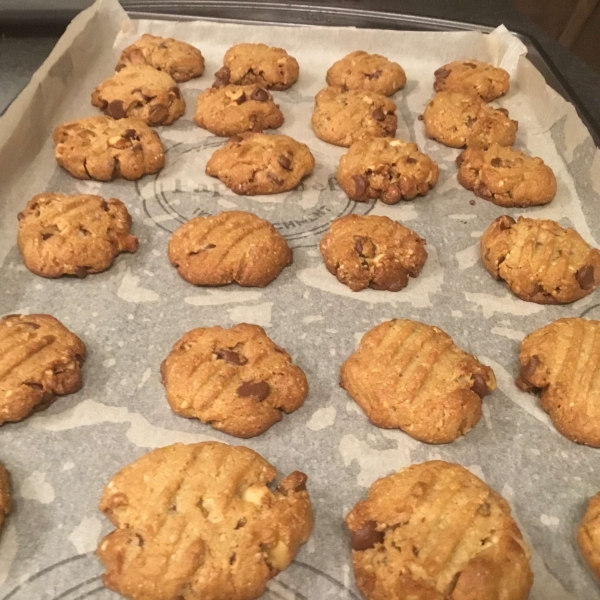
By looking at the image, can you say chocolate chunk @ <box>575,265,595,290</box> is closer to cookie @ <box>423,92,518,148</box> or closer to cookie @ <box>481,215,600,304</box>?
cookie @ <box>481,215,600,304</box>

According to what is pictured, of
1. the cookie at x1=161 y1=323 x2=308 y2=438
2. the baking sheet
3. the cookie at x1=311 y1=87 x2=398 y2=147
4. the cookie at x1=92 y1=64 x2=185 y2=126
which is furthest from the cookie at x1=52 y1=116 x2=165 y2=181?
the cookie at x1=161 y1=323 x2=308 y2=438

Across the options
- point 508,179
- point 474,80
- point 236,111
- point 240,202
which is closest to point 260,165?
point 240,202

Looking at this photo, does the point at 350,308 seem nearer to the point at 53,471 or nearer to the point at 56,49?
the point at 53,471

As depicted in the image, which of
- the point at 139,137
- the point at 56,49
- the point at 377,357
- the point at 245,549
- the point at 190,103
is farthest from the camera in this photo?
the point at 190,103

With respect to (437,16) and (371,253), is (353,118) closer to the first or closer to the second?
(371,253)

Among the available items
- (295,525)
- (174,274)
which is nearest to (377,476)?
(295,525)

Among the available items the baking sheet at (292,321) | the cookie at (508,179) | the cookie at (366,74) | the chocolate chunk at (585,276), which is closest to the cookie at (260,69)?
the baking sheet at (292,321)
